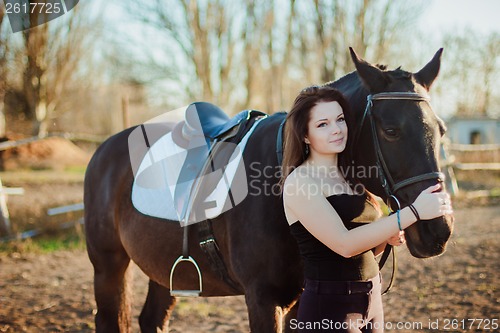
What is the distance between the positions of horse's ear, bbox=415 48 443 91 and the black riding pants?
35.8 inches

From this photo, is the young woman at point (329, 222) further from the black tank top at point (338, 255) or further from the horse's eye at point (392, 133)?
the horse's eye at point (392, 133)

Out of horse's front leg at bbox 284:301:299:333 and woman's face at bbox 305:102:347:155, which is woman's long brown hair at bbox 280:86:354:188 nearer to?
woman's face at bbox 305:102:347:155

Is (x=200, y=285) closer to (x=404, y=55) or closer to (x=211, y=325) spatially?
(x=211, y=325)

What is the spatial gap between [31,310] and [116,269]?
5.73 ft

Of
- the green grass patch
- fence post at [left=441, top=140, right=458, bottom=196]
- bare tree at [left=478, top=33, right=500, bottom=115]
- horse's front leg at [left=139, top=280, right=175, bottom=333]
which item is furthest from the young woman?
bare tree at [left=478, top=33, right=500, bottom=115]

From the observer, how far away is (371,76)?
1876 millimetres

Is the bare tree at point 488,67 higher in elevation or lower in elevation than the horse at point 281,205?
higher

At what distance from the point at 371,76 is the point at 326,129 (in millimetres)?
350

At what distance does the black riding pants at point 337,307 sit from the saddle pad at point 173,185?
63 cm

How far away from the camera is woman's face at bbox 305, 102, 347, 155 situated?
173 cm

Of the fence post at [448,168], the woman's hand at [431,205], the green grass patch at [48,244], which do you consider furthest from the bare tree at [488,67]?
the woman's hand at [431,205]

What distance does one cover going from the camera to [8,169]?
15.0m

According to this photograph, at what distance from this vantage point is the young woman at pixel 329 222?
5.34ft

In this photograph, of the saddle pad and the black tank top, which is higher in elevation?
the saddle pad
